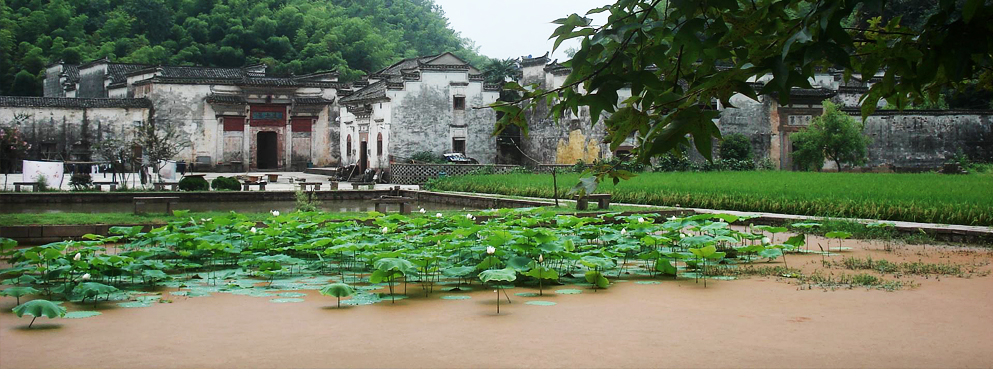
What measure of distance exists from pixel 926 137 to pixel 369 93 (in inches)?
811

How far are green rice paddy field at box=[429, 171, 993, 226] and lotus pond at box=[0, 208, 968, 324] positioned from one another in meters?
3.96

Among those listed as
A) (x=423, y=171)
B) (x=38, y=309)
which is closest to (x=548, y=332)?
(x=38, y=309)

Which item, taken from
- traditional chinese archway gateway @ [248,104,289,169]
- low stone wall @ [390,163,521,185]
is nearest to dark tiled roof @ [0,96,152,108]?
traditional chinese archway gateway @ [248,104,289,169]

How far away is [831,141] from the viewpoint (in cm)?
2880

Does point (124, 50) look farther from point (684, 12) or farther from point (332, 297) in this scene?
point (684, 12)

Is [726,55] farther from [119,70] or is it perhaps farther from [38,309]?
[119,70]

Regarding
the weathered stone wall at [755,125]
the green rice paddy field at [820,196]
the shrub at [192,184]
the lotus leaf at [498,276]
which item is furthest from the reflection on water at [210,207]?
the weathered stone wall at [755,125]

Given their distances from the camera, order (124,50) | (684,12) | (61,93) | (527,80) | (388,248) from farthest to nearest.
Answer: (124,50)
(61,93)
(527,80)
(388,248)
(684,12)

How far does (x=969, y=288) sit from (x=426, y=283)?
4330 millimetres

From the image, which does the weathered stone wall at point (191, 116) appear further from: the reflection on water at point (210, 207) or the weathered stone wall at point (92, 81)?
the reflection on water at point (210, 207)

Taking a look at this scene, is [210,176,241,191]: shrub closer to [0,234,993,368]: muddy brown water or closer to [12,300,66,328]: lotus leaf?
[0,234,993,368]: muddy brown water

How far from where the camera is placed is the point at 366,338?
4.97 meters

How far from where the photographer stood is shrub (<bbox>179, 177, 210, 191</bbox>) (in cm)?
2114

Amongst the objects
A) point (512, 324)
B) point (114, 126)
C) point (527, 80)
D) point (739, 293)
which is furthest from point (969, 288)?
point (114, 126)
